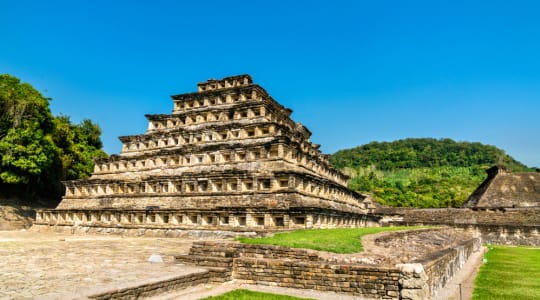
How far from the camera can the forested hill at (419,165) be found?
252ft

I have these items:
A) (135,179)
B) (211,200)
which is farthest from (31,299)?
(135,179)

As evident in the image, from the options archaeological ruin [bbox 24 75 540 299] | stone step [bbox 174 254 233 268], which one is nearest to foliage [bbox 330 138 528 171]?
archaeological ruin [bbox 24 75 540 299]

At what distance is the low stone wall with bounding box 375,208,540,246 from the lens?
29.8 m

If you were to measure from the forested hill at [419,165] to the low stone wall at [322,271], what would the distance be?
6282 cm

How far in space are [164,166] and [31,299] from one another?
2357cm

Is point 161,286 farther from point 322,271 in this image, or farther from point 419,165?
point 419,165

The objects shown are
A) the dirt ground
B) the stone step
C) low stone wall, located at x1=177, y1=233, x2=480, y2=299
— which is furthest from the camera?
the stone step

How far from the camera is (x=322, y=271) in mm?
9367

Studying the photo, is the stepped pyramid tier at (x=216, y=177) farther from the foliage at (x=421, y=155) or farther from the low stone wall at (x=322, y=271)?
the foliage at (x=421, y=155)

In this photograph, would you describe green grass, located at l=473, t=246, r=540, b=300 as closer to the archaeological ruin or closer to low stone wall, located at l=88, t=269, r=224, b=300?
the archaeological ruin

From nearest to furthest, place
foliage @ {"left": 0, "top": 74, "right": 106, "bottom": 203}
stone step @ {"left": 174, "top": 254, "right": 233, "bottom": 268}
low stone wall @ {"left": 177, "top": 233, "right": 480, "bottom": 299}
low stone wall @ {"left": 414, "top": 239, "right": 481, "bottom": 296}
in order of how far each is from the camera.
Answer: low stone wall @ {"left": 177, "top": 233, "right": 480, "bottom": 299} → low stone wall @ {"left": 414, "top": 239, "right": 481, "bottom": 296} → stone step @ {"left": 174, "top": 254, "right": 233, "bottom": 268} → foliage @ {"left": 0, "top": 74, "right": 106, "bottom": 203}

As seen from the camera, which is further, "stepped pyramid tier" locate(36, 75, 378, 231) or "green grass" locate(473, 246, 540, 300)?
"stepped pyramid tier" locate(36, 75, 378, 231)

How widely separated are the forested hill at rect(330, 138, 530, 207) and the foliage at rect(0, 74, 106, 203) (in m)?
53.9

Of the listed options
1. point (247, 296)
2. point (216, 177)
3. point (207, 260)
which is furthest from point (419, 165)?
point (247, 296)
